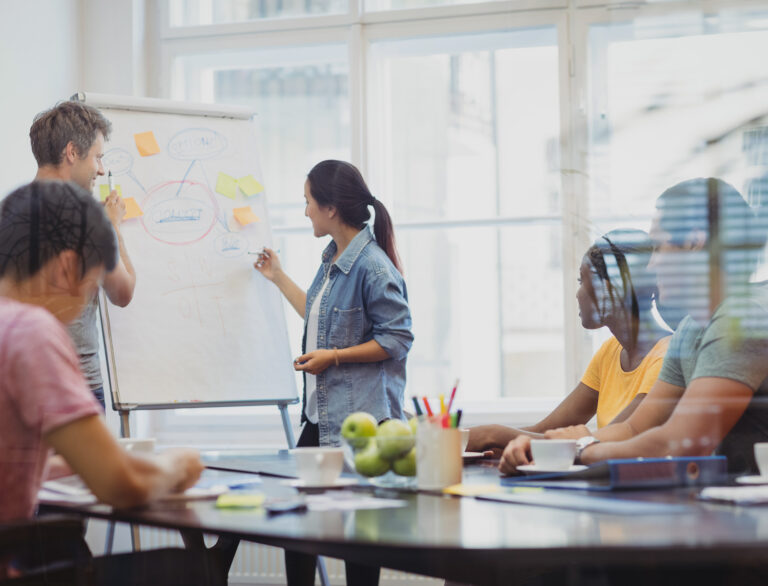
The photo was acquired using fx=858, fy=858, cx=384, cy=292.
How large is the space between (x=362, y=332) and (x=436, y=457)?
115 cm

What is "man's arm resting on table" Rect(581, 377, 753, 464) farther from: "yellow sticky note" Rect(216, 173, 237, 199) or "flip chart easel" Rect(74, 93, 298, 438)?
"yellow sticky note" Rect(216, 173, 237, 199)

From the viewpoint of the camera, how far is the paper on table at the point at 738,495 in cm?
101

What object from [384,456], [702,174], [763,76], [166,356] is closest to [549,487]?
[384,456]

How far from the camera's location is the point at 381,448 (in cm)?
123

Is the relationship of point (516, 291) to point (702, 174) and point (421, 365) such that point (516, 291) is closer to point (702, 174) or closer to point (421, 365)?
point (421, 365)

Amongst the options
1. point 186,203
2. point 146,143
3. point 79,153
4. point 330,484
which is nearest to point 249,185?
point 186,203

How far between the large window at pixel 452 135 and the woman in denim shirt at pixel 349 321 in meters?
0.73

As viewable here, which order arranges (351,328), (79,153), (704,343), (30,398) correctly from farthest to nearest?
(351,328) < (79,153) < (704,343) < (30,398)

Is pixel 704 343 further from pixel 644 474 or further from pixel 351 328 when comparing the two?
pixel 351 328

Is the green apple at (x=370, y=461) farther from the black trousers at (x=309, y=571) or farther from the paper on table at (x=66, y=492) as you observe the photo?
the black trousers at (x=309, y=571)

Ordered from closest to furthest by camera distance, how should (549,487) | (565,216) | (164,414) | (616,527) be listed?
(616,527) < (549,487) < (565,216) < (164,414)

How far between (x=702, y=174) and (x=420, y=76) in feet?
5.49

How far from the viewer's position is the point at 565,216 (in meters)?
3.04

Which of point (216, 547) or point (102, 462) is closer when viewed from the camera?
point (102, 462)
